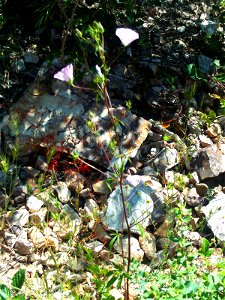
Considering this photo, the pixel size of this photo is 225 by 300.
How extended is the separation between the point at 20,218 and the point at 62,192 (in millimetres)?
267

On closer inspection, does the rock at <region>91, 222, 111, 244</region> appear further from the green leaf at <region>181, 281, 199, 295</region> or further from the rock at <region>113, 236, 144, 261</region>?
the green leaf at <region>181, 281, 199, 295</region>

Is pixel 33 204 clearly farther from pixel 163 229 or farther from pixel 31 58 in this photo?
pixel 31 58

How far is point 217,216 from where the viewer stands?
2.98 meters

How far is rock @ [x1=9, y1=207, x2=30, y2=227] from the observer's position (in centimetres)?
287

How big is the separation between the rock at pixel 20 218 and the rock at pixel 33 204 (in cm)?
3

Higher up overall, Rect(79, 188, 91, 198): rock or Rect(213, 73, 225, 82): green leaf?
Rect(213, 73, 225, 82): green leaf

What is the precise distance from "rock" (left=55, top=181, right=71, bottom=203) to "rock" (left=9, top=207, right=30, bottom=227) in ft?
0.65

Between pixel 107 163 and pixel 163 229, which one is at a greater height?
pixel 107 163

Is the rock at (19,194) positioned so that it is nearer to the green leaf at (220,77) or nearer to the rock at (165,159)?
the rock at (165,159)

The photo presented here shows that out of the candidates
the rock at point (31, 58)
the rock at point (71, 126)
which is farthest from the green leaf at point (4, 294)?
the rock at point (31, 58)

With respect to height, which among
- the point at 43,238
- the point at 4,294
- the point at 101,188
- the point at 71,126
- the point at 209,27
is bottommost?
the point at 43,238

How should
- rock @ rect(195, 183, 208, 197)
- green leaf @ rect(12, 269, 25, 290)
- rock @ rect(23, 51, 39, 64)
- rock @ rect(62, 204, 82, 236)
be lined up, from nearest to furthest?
green leaf @ rect(12, 269, 25, 290) < rock @ rect(62, 204, 82, 236) < rock @ rect(195, 183, 208, 197) < rock @ rect(23, 51, 39, 64)

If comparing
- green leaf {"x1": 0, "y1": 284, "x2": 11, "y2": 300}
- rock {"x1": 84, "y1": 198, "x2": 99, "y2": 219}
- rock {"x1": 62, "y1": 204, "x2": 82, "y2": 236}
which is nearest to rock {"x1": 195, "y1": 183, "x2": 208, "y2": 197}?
rock {"x1": 84, "y1": 198, "x2": 99, "y2": 219}

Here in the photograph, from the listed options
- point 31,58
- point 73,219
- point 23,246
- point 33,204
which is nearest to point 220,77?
point 31,58
